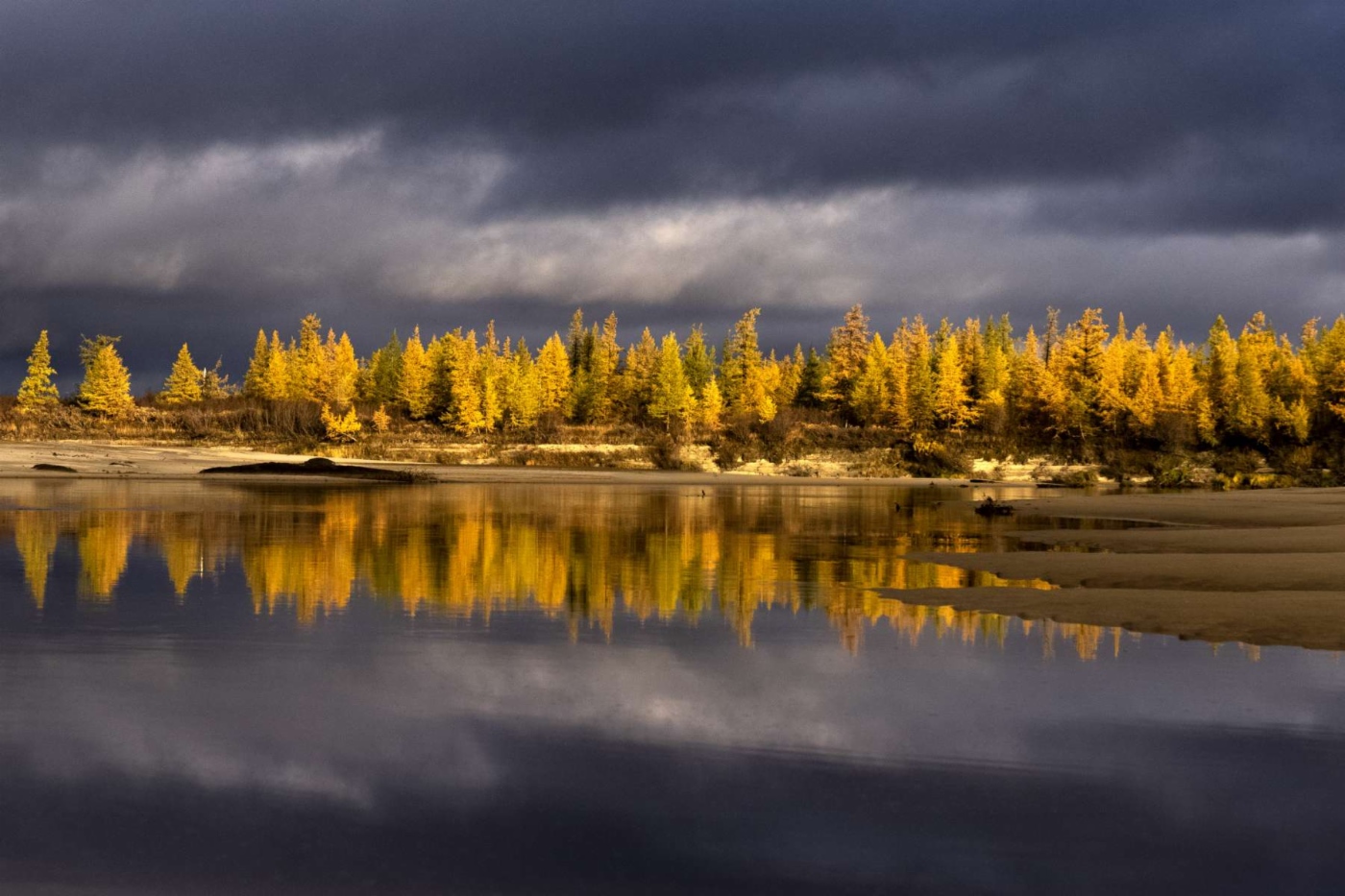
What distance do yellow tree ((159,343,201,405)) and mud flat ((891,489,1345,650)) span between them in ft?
402

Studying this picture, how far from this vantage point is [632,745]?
8.80m

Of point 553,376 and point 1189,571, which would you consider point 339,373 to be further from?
point 1189,571

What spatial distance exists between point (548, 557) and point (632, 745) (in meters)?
14.1

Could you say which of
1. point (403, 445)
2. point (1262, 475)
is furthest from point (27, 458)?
point (1262, 475)

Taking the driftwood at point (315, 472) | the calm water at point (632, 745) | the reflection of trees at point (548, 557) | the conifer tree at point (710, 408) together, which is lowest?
the driftwood at point (315, 472)

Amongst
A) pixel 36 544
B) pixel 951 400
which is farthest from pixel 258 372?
pixel 36 544

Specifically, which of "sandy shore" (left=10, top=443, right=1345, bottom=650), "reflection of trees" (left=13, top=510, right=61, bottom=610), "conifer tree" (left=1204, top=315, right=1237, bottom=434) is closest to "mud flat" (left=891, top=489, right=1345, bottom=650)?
"sandy shore" (left=10, top=443, right=1345, bottom=650)

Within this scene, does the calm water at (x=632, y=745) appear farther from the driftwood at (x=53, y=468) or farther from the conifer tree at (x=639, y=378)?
the conifer tree at (x=639, y=378)

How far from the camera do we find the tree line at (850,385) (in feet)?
328

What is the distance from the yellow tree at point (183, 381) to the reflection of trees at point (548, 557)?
9689 cm

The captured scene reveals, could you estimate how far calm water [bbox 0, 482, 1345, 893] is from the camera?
646cm

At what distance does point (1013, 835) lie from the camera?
689 centimetres

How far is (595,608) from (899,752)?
7.83 meters

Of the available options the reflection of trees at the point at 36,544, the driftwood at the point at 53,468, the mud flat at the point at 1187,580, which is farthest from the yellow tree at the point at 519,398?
the mud flat at the point at 1187,580
